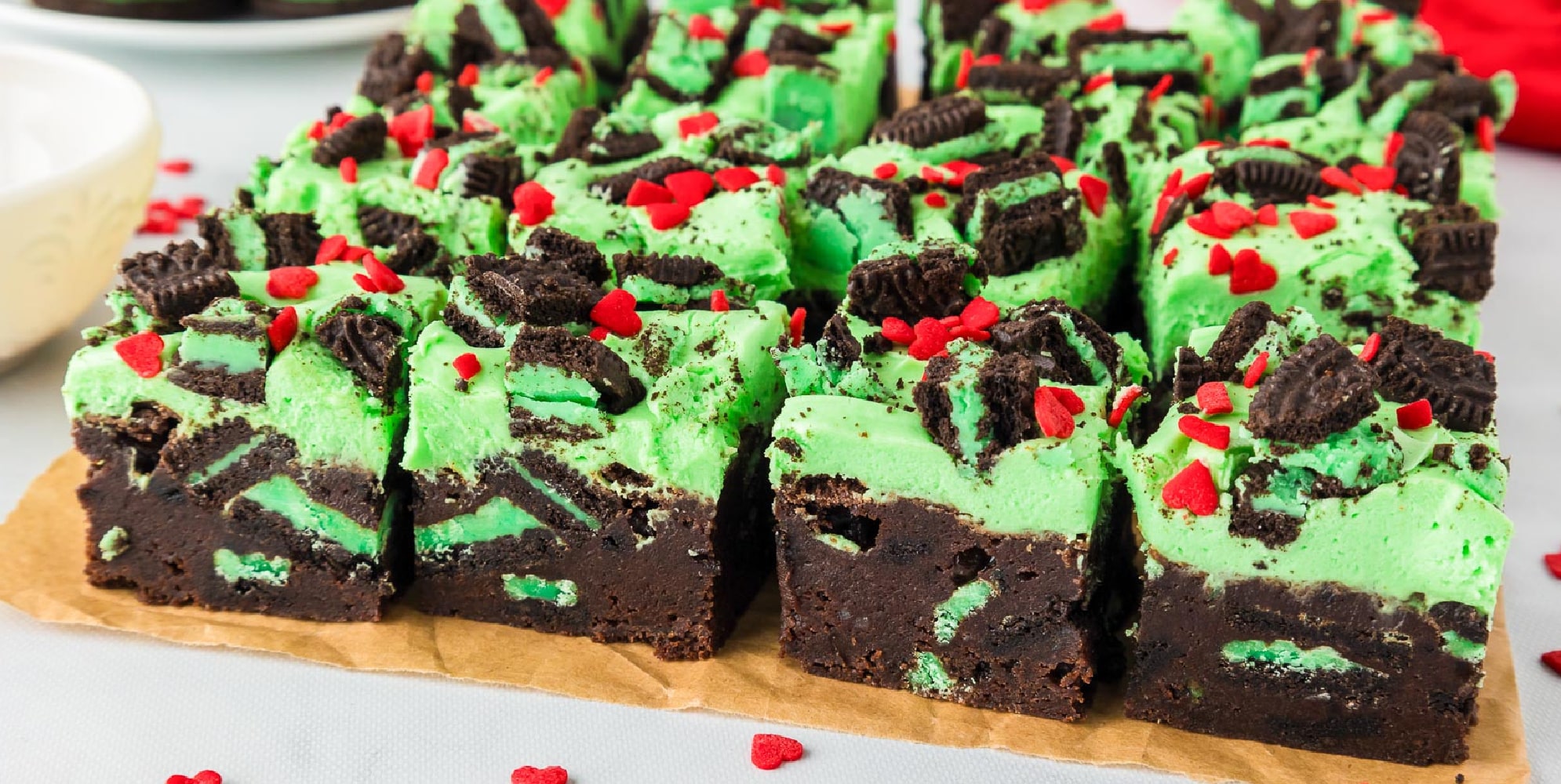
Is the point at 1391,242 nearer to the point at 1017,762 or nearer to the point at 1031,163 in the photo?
the point at 1031,163

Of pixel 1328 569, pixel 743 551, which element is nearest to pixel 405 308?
pixel 743 551

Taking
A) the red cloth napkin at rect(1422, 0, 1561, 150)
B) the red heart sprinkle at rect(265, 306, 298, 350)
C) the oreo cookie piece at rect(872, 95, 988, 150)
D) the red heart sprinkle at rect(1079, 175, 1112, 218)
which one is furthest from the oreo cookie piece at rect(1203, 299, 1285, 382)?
the red cloth napkin at rect(1422, 0, 1561, 150)

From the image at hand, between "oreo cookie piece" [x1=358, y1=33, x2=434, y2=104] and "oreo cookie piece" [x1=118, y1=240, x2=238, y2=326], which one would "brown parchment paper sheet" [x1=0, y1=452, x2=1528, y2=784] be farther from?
"oreo cookie piece" [x1=358, y1=33, x2=434, y2=104]

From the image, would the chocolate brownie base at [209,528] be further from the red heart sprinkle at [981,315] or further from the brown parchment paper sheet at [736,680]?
the red heart sprinkle at [981,315]

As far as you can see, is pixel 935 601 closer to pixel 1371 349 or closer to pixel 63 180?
pixel 1371 349

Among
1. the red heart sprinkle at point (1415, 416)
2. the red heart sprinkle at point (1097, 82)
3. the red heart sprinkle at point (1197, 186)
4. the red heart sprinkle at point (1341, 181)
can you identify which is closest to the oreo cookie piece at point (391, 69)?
the red heart sprinkle at point (1097, 82)

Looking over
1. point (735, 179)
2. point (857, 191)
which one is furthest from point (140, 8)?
point (857, 191)
